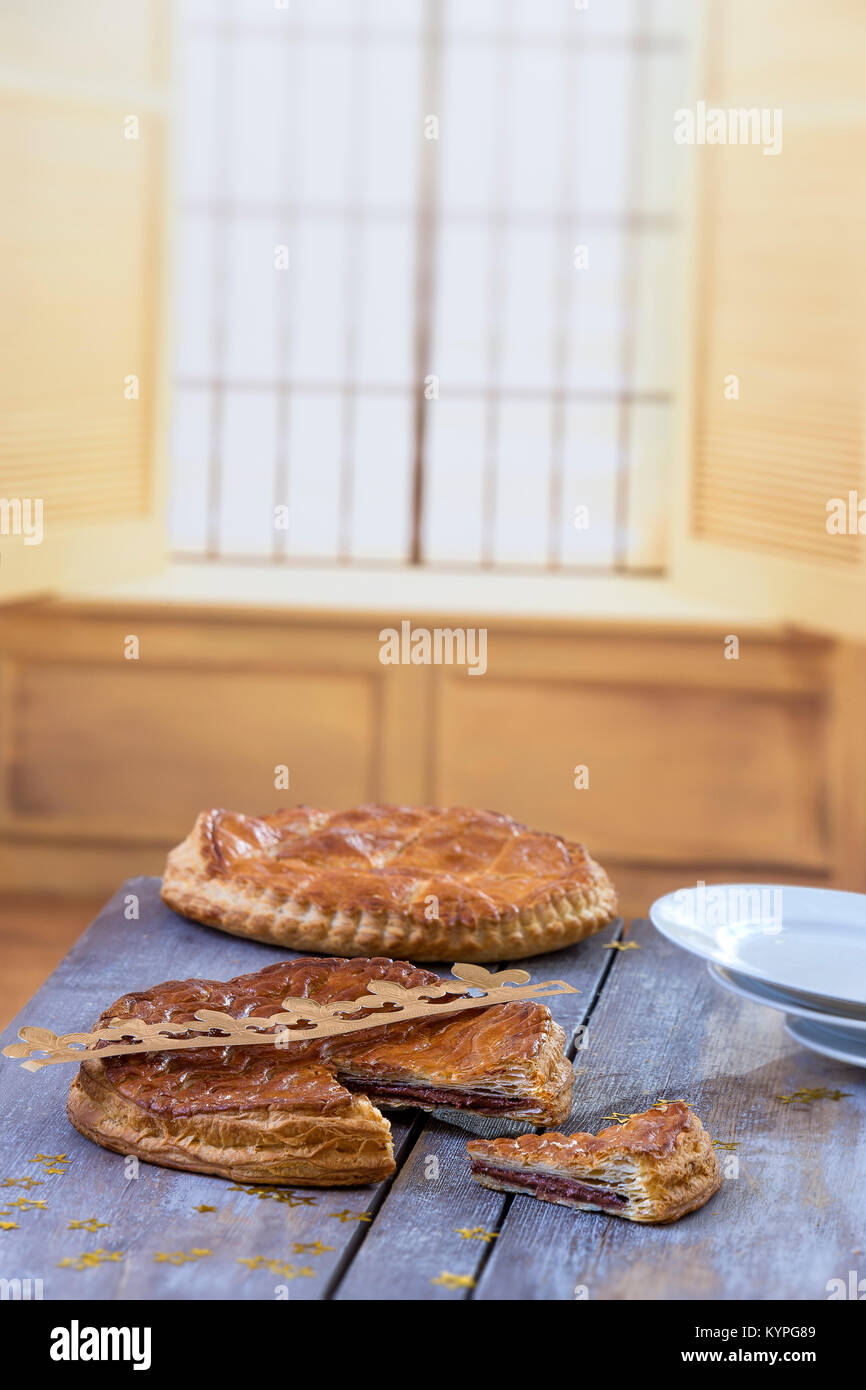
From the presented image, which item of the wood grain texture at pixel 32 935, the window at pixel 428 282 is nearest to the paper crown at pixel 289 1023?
the wood grain texture at pixel 32 935

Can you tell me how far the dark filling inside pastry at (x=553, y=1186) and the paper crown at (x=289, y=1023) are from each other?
199mm

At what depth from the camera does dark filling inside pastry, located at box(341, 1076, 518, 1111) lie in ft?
4.27

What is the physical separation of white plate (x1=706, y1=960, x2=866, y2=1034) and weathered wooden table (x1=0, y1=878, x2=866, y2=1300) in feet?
0.19

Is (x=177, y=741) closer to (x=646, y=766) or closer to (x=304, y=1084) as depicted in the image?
(x=646, y=766)

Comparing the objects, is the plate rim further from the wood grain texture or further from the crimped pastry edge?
the wood grain texture

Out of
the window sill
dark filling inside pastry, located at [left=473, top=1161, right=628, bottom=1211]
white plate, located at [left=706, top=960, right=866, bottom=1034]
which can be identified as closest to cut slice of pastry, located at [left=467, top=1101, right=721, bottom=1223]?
dark filling inside pastry, located at [left=473, top=1161, right=628, bottom=1211]

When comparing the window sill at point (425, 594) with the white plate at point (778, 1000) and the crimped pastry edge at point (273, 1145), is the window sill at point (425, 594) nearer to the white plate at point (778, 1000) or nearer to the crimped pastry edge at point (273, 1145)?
the white plate at point (778, 1000)

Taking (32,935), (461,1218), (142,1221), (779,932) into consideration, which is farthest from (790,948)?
(32,935)

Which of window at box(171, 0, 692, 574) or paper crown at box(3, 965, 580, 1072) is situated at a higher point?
window at box(171, 0, 692, 574)

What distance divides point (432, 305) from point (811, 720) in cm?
175

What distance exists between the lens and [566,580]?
464cm

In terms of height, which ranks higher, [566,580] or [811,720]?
[566,580]
